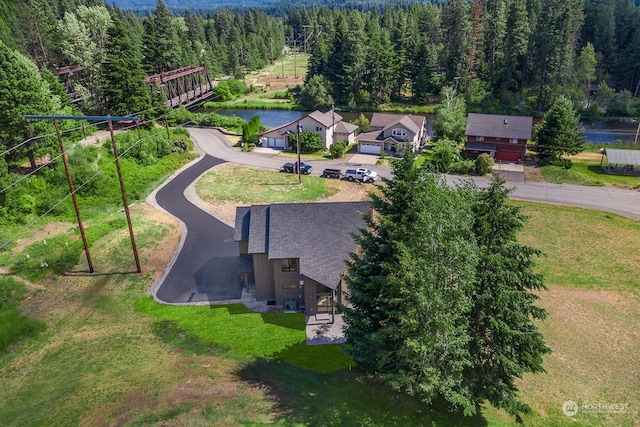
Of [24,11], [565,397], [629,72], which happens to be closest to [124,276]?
[565,397]

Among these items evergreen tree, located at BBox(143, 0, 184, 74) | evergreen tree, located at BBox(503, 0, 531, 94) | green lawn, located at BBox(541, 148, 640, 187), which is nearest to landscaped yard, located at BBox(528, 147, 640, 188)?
green lawn, located at BBox(541, 148, 640, 187)

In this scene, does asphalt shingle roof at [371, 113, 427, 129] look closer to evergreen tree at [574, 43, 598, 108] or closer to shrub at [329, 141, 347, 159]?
shrub at [329, 141, 347, 159]

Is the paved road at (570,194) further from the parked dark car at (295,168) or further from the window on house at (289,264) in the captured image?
the window on house at (289,264)

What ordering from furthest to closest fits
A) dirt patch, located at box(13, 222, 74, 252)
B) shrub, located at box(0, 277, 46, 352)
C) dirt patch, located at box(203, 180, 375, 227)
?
dirt patch, located at box(203, 180, 375, 227) → dirt patch, located at box(13, 222, 74, 252) → shrub, located at box(0, 277, 46, 352)

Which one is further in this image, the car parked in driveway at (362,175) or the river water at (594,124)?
the river water at (594,124)

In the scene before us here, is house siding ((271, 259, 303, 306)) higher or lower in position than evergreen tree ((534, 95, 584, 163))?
lower

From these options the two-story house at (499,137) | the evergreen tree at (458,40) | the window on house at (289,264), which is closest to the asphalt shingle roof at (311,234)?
the window on house at (289,264)

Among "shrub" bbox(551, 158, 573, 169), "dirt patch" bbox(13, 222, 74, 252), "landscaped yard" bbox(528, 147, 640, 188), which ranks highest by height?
"shrub" bbox(551, 158, 573, 169)

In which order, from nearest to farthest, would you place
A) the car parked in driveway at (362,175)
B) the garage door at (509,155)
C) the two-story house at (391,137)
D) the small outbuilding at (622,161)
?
the car parked in driveway at (362,175) < the small outbuilding at (622,161) < the garage door at (509,155) < the two-story house at (391,137)
